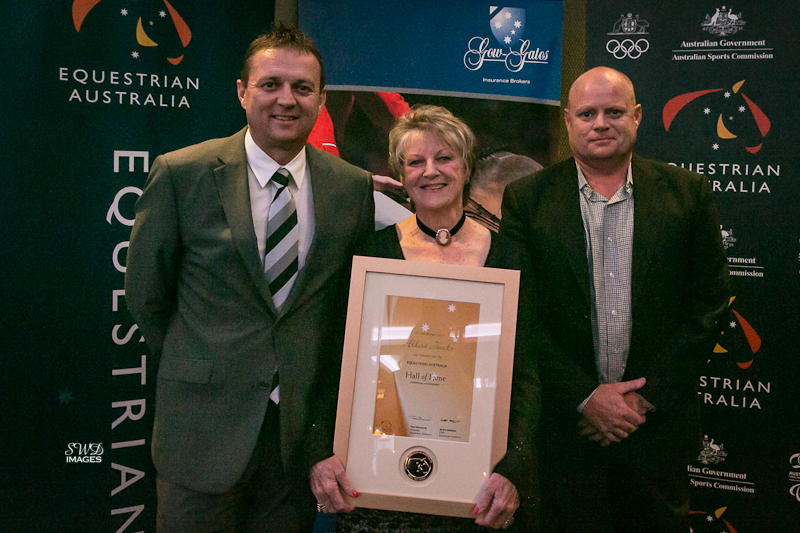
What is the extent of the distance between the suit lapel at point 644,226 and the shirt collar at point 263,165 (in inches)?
54.7

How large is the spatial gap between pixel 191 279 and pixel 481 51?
2042 millimetres

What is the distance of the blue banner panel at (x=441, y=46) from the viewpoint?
317 cm

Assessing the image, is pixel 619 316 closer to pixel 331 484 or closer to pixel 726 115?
pixel 331 484

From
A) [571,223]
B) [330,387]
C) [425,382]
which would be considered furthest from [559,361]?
[330,387]

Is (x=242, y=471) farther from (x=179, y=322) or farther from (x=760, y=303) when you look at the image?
(x=760, y=303)

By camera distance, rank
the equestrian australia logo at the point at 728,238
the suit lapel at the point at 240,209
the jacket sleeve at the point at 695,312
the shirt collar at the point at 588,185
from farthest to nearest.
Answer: the equestrian australia logo at the point at 728,238 → the shirt collar at the point at 588,185 → the jacket sleeve at the point at 695,312 → the suit lapel at the point at 240,209

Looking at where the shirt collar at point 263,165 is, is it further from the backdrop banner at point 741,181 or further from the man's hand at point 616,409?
the backdrop banner at point 741,181

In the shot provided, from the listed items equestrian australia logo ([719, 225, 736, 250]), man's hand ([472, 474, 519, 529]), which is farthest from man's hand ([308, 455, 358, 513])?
equestrian australia logo ([719, 225, 736, 250])

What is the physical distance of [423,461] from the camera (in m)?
1.97

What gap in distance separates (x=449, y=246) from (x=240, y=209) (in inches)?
30.7

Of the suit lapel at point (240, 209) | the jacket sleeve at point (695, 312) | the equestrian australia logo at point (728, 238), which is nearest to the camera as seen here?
the suit lapel at point (240, 209)

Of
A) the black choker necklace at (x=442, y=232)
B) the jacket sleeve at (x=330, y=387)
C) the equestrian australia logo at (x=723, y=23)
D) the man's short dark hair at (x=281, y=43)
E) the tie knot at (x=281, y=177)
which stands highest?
the equestrian australia logo at (x=723, y=23)

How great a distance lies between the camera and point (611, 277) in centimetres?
238

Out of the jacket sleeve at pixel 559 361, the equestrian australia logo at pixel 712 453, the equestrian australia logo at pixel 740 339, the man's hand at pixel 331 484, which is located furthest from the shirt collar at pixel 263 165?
the equestrian australia logo at pixel 712 453
